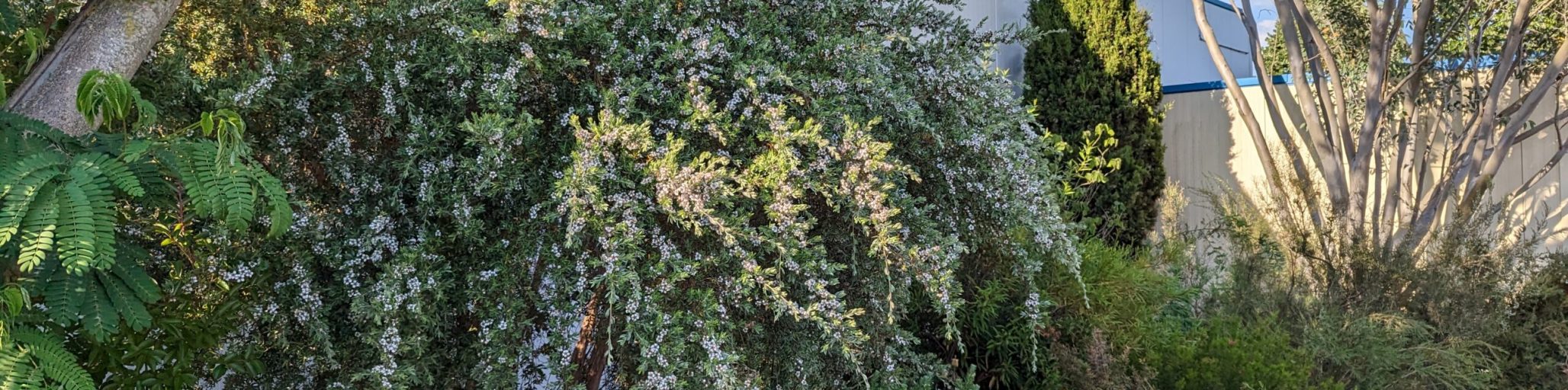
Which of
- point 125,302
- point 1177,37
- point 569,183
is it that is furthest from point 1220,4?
point 125,302

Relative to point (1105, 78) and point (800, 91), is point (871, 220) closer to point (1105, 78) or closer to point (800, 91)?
point (800, 91)

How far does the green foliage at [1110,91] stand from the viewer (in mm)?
6695

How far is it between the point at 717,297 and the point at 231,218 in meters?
0.87

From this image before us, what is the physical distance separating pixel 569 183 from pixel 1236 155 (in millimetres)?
6467

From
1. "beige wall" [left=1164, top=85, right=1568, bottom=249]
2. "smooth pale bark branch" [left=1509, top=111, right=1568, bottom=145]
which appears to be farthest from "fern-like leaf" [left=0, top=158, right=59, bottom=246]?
"smooth pale bark branch" [left=1509, top=111, right=1568, bottom=145]

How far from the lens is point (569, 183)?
188cm

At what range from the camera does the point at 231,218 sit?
158 cm

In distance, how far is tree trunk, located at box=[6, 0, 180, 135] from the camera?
1792 mm

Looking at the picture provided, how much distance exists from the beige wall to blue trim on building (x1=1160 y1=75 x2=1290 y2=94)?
3cm

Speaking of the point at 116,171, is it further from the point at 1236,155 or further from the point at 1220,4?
the point at 1220,4

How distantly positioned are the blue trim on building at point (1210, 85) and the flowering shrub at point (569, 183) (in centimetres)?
535

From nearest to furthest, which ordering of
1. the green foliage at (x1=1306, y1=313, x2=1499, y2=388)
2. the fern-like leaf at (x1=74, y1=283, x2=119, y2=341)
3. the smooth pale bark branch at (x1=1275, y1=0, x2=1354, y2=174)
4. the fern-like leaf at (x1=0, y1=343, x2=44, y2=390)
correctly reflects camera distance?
the fern-like leaf at (x1=0, y1=343, x2=44, y2=390), the fern-like leaf at (x1=74, y1=283, x2=119, y2=341), the green foliage at (x1=1306, y1=313, x2=1499, y2=388), the smooth pale bark branch at (x1=1275, y1=0, x2=1354, y2=174)

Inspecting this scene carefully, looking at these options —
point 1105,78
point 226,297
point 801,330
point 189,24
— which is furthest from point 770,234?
point 1105,78

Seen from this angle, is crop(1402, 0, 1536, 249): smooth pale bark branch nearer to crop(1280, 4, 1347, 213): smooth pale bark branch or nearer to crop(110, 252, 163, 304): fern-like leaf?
crop(1280, 4, 1347, 213): smooth pale bark branch
